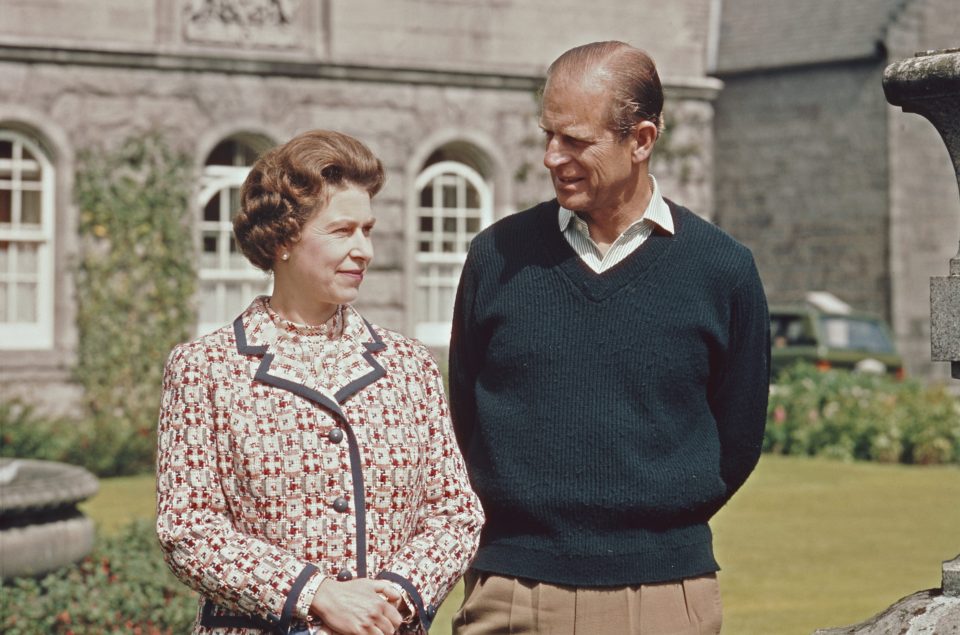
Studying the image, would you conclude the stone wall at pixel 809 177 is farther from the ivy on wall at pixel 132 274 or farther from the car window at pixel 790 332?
the ivy on wall at pixel 132 274

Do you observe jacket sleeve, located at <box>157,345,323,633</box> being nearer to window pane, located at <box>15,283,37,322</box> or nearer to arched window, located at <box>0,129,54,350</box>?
arched window, located at <box>0,129,54,350</box>

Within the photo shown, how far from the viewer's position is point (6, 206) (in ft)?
46.5

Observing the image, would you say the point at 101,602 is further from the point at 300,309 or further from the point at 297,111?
the point at 297,111

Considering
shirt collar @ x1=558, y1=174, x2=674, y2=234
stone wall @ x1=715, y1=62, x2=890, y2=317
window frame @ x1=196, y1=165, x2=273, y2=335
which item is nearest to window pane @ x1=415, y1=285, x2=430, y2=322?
window frame @ x1=196, y1=165, x2=273, y2=335

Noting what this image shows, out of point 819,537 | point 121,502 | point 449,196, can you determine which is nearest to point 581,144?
point 819,537

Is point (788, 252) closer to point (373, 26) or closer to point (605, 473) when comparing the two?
point (373, 26)

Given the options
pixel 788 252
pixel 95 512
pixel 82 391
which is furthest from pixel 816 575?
pixel 788 252

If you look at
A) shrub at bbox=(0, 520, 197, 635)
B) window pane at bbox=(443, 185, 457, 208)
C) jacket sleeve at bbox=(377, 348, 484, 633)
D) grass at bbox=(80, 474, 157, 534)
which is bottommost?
grass at bbox=(80, 474, 157, 534)

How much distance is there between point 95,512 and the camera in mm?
10914

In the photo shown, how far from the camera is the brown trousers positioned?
3408 millimetres

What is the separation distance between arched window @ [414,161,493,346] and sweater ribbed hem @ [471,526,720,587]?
1255 centimetres

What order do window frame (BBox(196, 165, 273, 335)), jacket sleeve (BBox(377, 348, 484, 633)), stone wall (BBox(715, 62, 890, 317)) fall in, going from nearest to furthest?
jacket sleeve (BBox(377, 348, 484, 633)) → window frame (BBox(196, 165, 273, 335)) → stone wall (BBox(715, 62, 890, 317))

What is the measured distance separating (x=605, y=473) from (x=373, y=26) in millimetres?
12479

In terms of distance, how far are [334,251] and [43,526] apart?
179 inches
